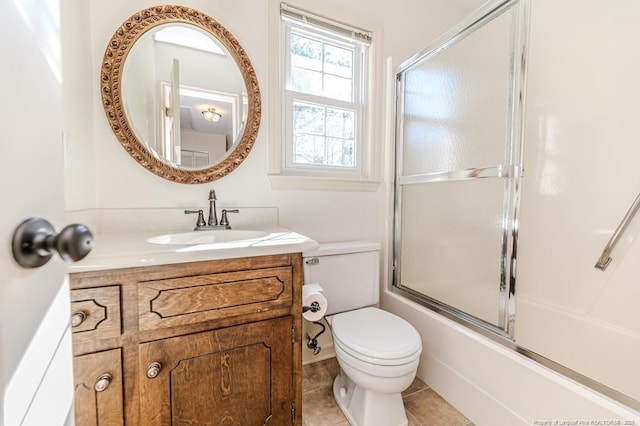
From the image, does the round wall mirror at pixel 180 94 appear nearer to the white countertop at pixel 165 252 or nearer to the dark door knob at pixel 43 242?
the white countertop at pixel 165 252

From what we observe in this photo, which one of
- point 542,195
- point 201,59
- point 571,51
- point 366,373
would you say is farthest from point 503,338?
point 201,59

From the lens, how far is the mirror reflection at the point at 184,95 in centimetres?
118

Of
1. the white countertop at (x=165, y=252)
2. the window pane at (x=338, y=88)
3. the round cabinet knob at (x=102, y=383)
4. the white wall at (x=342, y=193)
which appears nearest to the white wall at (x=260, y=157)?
the white wall at (x=342, y=193)

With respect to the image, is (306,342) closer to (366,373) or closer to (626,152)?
(366,373)

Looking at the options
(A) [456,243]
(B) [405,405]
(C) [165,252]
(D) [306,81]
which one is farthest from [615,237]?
(C) [165,252]

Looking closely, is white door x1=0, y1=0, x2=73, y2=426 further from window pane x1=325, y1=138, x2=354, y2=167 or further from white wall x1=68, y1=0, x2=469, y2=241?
window pane x1=325, y1=138, x2=354, y2=167

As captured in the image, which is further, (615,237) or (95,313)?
(615,237)

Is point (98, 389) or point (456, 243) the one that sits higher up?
point (456, 243)

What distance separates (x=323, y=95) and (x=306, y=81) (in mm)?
127

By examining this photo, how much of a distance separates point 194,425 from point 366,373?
615 millimetres

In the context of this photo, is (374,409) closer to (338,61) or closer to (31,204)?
(31,204)

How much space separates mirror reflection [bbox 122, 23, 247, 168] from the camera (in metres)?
1.18

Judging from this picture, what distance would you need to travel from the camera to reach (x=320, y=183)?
156cm

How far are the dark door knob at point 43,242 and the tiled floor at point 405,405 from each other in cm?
127
